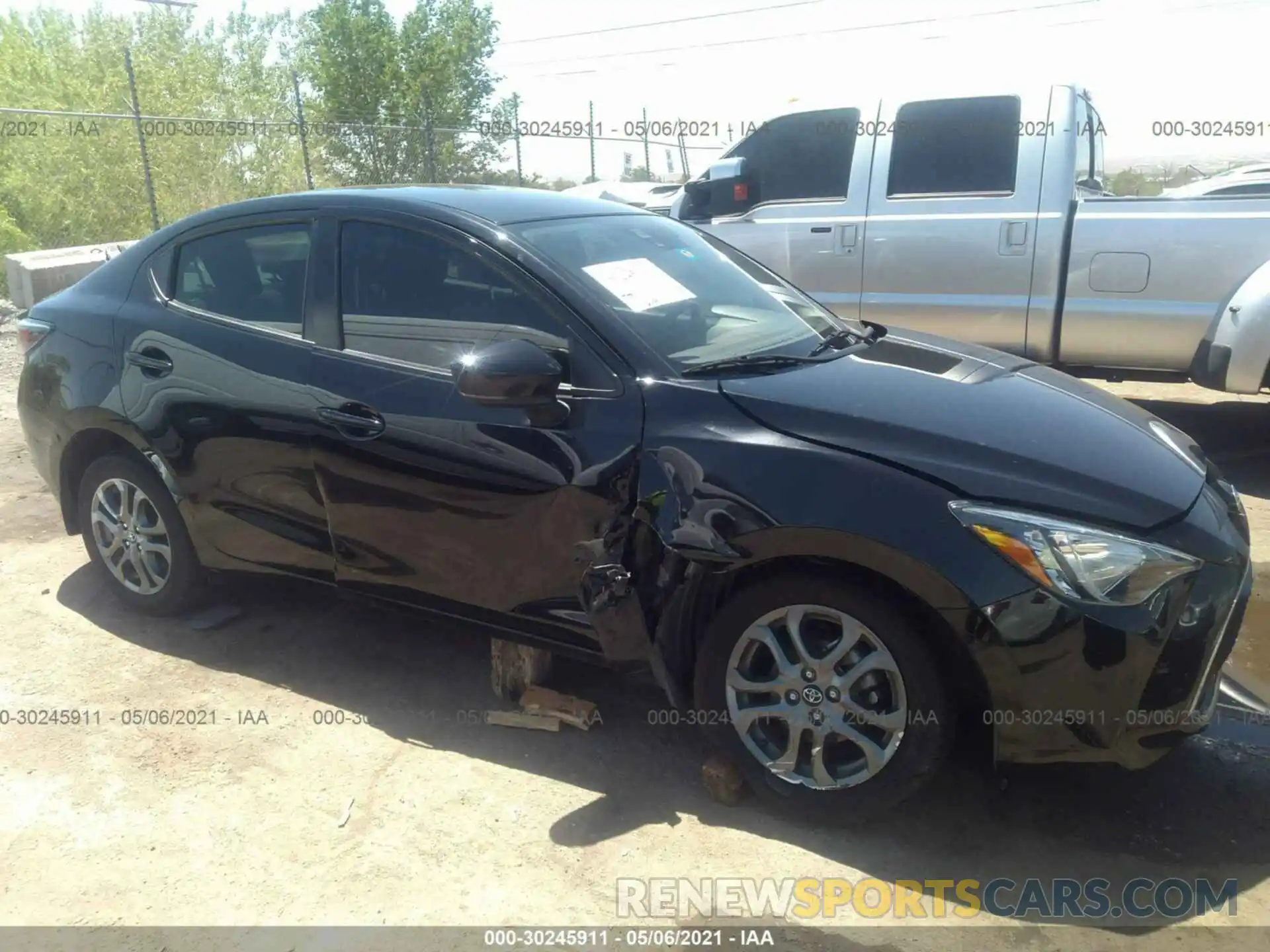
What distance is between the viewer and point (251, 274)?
4.00 meters

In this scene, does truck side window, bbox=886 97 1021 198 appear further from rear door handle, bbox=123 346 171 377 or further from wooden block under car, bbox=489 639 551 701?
rear door handle, bbox=123 346 171 377

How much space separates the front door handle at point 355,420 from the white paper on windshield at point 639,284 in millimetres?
853

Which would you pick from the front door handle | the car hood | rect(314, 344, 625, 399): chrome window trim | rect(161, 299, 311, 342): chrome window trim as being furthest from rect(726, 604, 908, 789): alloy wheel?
rect(161, 299, 311, 342): chrome window trim

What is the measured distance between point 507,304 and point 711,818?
169 centimetres

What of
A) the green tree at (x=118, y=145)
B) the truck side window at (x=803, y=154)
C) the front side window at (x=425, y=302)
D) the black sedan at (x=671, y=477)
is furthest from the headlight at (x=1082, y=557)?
the green tree at (x=118, y=145)

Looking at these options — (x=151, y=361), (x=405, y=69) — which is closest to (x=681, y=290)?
(x=151, y=361)

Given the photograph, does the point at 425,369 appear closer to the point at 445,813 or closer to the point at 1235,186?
the point at 445,813

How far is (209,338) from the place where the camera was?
156 inches

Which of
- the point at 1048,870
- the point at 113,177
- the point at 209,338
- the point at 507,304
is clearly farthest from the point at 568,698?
the point at 113,177

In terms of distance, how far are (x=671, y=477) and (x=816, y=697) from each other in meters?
0.72

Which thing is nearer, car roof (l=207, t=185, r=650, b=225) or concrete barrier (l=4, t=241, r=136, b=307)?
car roof (l=207, t=185, r=650, b=225)

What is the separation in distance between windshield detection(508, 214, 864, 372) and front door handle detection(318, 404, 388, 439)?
774 millimetres

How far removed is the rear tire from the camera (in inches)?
167

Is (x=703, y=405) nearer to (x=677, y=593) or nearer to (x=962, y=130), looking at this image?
(x=677, y=593)
